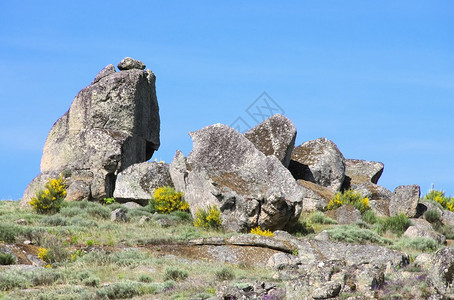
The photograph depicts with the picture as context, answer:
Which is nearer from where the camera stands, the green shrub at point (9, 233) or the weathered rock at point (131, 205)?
the green shrub at point (9, 233)

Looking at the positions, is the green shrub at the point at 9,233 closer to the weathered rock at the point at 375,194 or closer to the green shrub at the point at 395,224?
the green shrub at the point at 395,224

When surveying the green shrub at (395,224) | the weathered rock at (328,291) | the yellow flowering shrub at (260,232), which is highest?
the green shrub at (395,224)

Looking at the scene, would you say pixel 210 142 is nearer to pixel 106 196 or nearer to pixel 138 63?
pixel 106 196

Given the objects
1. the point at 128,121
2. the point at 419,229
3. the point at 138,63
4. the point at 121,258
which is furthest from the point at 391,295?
the point at 138,63

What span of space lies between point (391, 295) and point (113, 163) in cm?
2461

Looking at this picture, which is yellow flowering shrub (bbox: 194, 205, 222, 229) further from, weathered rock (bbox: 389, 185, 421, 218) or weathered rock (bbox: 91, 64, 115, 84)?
weathered rock (bbox: 91, 64, 115, 84)

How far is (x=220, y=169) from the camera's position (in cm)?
3197

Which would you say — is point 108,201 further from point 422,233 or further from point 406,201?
point 422,233

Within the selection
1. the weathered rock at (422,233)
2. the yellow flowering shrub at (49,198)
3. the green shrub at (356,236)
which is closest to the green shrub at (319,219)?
the green shrub at (356,236)

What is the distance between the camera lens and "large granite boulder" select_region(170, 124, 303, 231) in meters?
28.4

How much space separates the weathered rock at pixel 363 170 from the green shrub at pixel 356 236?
14.7m

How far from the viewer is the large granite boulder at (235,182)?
93.3 feet

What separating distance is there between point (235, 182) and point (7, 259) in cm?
1177

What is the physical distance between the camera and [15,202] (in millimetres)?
38844
